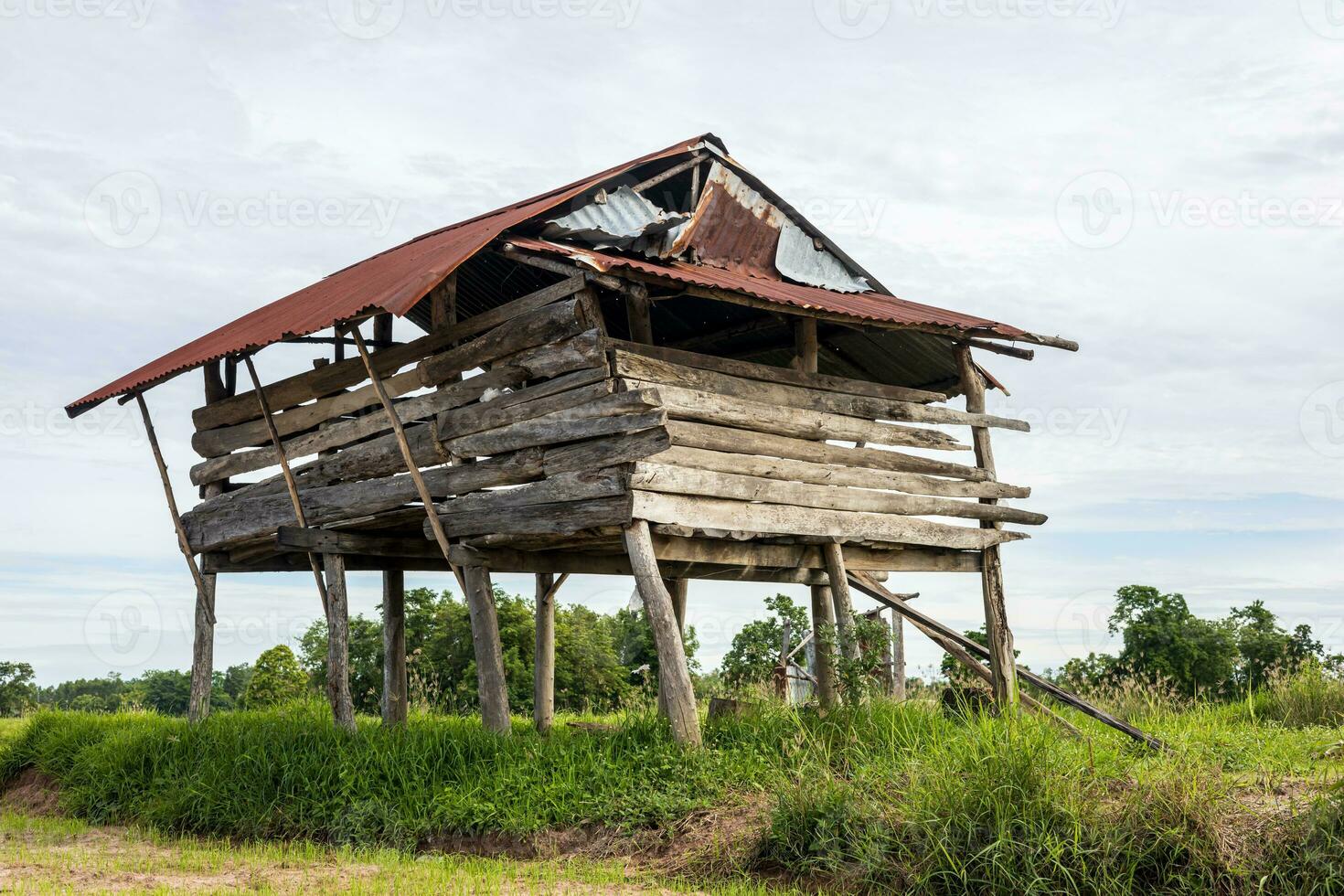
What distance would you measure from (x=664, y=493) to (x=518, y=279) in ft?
15.5

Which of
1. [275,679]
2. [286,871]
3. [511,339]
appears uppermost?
[511,339]

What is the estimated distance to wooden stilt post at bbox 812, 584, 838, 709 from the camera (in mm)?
11047

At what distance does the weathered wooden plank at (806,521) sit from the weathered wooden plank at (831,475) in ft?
0.98

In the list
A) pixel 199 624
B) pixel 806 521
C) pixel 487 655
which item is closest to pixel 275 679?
pixel 199 624

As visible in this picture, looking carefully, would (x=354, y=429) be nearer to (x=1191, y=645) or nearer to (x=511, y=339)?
(x=511, y=339)

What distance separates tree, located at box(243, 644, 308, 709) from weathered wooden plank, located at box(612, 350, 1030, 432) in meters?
12.7

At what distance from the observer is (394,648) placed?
14.5m

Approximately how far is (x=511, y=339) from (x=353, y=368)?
2504 millimetres

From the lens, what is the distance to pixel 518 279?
14.0m

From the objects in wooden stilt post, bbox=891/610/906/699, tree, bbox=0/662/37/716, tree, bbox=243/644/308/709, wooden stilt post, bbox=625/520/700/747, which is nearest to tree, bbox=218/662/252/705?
tree, bbox=0/662/37/716

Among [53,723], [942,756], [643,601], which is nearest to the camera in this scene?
[942,756]

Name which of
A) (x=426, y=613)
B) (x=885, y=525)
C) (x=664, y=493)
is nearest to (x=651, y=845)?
(x=664, y=493)

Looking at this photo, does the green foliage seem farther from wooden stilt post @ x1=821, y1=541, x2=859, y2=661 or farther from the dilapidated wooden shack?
wooden stilt post @ x1=821, y1=541, x2=859, y2=661

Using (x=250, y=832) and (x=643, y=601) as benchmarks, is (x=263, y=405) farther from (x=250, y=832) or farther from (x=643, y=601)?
(x=643, y=601)
